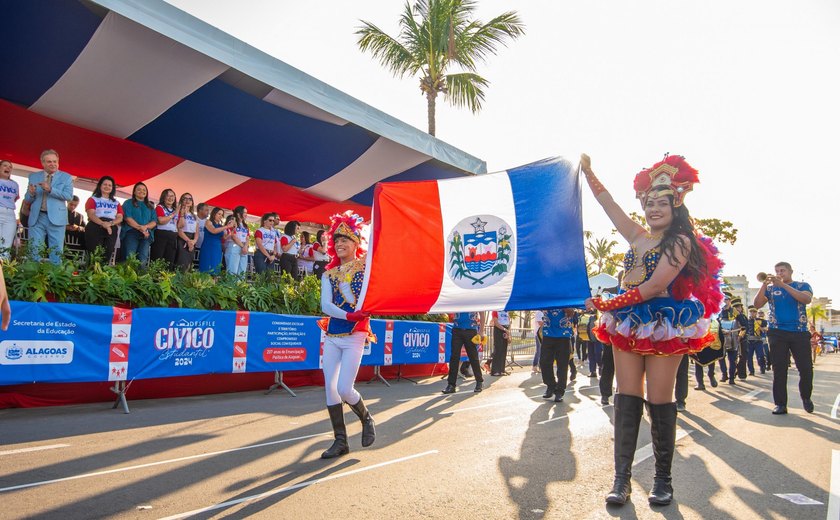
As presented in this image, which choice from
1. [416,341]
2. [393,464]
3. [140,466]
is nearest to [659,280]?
[393,464]

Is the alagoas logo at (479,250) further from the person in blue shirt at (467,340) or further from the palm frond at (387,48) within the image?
the palm frond at (387,48)

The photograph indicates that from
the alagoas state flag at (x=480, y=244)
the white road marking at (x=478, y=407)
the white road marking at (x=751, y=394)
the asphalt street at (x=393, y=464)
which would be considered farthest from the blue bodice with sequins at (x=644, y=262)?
the white road marking at (x=751, y=394)

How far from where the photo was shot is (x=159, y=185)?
14539mm

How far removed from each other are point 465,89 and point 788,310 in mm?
12731

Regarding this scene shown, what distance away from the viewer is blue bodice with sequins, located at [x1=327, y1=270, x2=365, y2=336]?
5.18m

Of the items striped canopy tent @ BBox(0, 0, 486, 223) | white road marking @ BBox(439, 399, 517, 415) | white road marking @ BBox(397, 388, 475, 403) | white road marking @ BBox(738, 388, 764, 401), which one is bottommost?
white road marking @ BBox(738, 388, 764, 401)

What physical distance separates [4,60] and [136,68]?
73.7 inches

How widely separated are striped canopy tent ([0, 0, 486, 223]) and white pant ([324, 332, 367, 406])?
588 centimetres

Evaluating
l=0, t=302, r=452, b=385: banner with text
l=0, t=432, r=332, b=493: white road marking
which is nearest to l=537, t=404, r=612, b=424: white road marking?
l=0, t=432, r=332, b=493: white road marking

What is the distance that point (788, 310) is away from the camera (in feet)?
27.5

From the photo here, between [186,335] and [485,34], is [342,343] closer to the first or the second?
[186,335]

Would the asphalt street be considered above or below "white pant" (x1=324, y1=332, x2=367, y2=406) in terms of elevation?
below

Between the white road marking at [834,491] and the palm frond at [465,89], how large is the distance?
1531cm

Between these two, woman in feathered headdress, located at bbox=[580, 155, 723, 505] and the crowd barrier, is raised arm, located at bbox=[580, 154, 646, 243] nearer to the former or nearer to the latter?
woman in feathered headdress, located at bbox=[580, 155, 723, 505]
